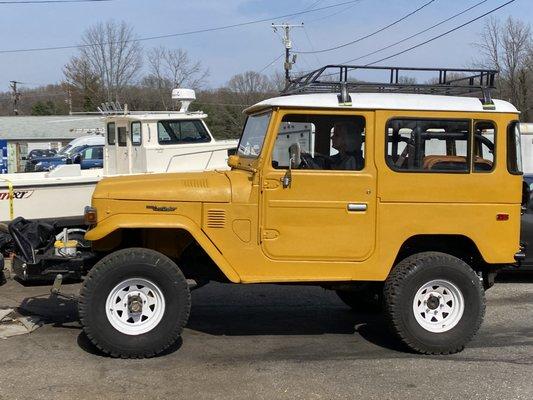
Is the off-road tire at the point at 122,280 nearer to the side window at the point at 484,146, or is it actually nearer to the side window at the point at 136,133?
the side window at the point at 484,146

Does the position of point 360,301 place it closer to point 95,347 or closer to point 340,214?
point 340,214

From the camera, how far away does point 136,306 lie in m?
5.30

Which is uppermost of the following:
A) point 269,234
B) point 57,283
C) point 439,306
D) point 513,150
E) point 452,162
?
point 513,150

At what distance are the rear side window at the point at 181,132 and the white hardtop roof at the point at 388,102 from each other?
21.9 feet

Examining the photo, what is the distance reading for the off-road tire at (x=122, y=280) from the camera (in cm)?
522

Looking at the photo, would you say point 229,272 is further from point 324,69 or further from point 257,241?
point 324,69

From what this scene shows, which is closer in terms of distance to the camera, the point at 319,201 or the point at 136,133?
the point at 319,201

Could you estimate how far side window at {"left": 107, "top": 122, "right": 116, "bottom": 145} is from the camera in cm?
1305

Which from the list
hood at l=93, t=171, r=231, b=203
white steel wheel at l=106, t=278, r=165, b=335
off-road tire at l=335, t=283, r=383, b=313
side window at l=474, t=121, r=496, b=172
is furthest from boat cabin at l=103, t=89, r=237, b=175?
side window at l=474, t=121, r=496, b=172

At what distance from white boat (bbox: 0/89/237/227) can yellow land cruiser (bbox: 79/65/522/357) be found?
16.6 feet

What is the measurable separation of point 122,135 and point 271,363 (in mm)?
8312

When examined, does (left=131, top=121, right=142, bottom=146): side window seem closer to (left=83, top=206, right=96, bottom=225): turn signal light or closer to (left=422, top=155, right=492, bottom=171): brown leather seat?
(left=83, top=206, right=96, bottom=225): turn signal light

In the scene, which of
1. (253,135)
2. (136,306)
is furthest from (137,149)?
(136,306)

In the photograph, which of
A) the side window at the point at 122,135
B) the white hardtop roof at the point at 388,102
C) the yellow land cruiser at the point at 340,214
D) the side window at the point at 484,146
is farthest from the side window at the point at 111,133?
the side window at the point at 484,146
